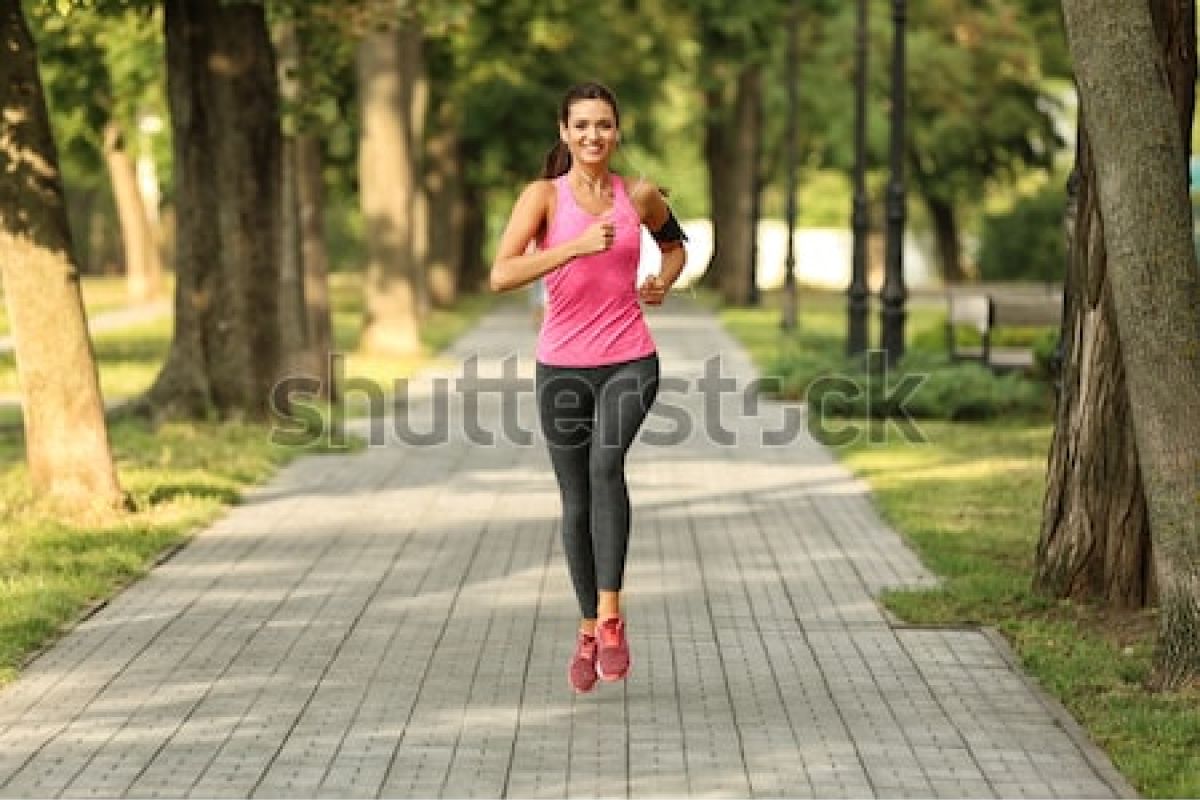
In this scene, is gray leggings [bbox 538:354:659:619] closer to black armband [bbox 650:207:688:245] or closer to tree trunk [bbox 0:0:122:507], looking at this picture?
black armband [bbox 650:207:688:245]

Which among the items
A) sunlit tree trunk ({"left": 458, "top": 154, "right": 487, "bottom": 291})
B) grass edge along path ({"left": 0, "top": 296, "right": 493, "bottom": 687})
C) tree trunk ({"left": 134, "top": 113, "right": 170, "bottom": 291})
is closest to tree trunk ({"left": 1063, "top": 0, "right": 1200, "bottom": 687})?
grass edge along path ({"left": 0, "top": 296, "right": 493, "bottom": 687})

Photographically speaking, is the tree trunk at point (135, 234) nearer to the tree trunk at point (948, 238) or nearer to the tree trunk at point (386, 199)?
the tree trunk at point (386, 199)

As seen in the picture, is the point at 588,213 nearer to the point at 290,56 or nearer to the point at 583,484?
the point at 583,484

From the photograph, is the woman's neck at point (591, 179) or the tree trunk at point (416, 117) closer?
the woman's neck at point (591, 179)

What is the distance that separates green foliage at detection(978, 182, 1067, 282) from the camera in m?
57.8

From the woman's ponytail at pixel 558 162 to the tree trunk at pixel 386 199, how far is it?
2197 centimetres

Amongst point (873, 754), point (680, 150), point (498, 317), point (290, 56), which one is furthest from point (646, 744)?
point (680, 150)

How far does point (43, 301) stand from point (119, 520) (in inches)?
51.1

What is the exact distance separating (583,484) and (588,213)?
36.9 inches

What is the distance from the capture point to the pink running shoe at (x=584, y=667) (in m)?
9.48

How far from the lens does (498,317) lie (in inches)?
1996

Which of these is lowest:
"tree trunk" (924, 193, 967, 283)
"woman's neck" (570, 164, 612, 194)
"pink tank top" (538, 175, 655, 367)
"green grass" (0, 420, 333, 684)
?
"tree trunk" (924, 193, 967, 283)
